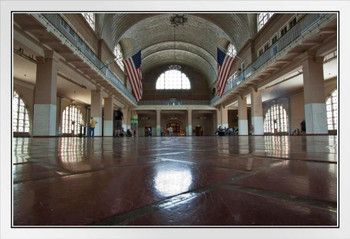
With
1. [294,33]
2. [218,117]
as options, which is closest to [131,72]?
[294,33]

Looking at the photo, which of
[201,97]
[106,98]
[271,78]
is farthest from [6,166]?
[201,97]

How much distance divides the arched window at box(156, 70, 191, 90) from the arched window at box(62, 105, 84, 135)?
12.1 m

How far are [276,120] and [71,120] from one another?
19.9 metres

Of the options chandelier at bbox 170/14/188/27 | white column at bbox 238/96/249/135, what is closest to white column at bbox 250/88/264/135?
white column at bbox 238/96/249/135

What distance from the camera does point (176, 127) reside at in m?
32.0

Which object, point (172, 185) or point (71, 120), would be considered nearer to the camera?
point (172, 185)

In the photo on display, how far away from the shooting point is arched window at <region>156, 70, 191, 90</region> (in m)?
30.7

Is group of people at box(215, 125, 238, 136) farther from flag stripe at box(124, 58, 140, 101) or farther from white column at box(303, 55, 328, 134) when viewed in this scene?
flag stripe at box(124, 58, 140, 101)

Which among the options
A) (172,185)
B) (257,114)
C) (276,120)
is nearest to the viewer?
(172,185)

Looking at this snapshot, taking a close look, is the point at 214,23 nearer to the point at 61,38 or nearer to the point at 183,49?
the point at 183,49

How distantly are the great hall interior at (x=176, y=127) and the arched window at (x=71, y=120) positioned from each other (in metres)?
0.19

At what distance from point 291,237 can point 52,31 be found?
851 centimetres

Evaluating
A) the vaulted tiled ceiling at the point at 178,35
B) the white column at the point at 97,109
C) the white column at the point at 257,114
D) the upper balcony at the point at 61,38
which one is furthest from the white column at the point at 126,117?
the white column at the point at 257,114
